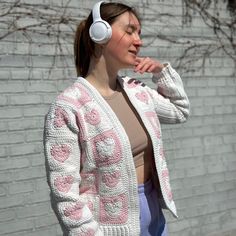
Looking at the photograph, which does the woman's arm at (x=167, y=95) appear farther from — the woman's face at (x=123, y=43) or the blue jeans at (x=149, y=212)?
the blue jeans at (x=149, y=212)

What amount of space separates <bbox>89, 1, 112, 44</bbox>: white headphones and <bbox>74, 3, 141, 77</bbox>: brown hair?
0.04m

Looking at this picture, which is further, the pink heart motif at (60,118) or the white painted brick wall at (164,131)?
the white painted brick wall at (164,131)

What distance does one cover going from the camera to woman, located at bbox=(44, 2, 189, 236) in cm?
231

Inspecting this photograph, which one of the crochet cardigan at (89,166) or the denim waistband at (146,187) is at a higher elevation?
the crochet cardigan at (89,166)

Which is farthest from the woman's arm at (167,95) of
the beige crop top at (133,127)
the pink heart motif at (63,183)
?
the pink heart motif at (63,183)

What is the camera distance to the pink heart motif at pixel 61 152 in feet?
7.56

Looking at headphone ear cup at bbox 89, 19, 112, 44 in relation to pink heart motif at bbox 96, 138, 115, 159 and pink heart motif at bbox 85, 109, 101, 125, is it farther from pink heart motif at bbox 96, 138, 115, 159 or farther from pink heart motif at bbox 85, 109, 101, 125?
pink heart motif at bbox 96, 138, 115, 159

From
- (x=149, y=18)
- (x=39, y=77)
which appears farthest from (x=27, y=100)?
(x=149, y=18)

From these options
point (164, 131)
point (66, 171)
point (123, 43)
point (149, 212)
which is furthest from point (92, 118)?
point (164, 131)

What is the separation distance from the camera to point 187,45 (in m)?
5.46

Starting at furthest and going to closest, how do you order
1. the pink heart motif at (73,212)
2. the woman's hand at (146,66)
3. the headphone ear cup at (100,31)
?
1. the woman's hand at (146,66)
2. the headphone ear cup at (100,31)
3. the pink heart motif at (73,212)

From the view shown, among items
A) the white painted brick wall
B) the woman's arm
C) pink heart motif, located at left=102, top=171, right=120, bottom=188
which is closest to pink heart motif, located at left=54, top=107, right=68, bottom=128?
pink heart motif, located at left=102, top=171, right=120, bottom=188

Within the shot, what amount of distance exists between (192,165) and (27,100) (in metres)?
1.75

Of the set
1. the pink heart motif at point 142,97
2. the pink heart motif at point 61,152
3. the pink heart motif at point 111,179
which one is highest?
the pink heart motif at point 142,97
